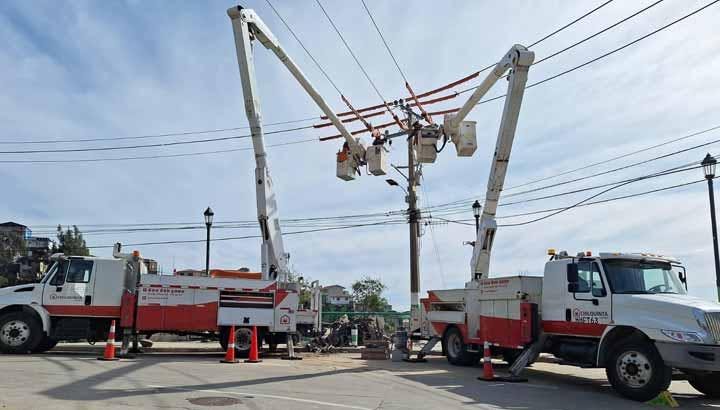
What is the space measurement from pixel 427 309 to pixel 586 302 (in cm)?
655

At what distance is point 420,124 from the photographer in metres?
22.5

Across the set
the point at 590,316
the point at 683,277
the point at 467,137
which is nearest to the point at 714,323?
the point at 590,316

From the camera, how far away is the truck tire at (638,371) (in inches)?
401

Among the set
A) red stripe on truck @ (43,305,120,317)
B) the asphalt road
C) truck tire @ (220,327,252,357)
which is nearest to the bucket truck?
the asphalt road

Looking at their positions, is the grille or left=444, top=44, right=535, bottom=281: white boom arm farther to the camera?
left=444, top=44, right=535, bottom=281: white boom arm

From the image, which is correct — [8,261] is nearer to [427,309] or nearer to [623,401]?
[427,309]

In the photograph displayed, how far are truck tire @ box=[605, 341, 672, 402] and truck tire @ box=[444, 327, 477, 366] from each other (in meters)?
5.43

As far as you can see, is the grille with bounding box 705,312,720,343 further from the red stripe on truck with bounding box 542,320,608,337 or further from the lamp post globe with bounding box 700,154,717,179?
the lamp post globe with bounding box 700,154,717,179

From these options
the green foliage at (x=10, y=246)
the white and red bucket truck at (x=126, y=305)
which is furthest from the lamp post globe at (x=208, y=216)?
the green foliage at (x=10, y=246)

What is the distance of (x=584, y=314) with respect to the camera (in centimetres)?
1210

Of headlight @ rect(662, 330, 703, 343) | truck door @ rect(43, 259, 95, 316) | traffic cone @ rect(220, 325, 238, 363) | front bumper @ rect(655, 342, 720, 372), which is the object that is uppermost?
truck door @ rect(43, 259, 95, 316)

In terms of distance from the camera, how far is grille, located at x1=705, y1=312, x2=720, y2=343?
9914mm

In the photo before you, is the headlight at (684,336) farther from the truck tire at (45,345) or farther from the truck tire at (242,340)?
the truck tire at (45,345)

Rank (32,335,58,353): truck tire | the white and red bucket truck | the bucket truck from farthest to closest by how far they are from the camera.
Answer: (32,335,58,353): truck tire
the white and red bucket truck
the bucket truck
